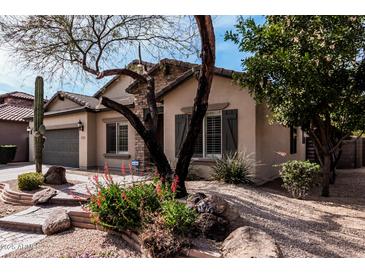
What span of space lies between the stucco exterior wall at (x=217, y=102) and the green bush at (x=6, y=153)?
480 inches

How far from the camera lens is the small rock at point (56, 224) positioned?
4840mm

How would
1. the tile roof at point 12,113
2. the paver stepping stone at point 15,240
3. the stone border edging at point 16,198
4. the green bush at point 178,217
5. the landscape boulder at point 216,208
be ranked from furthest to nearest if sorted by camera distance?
the tile roof at point 12,113 → the stone border edging at point 16,198 → the paver stepping stone at point 15,240 → the landscape boulder at point 216,208 → the green bush at point 178,217

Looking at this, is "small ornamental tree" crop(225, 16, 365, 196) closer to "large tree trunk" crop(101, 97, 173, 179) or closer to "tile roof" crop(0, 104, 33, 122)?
"large tree trunk" crop(101, 97, 173, 179)

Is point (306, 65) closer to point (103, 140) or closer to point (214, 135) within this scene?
point (214, 135)

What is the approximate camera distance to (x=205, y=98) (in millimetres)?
5840

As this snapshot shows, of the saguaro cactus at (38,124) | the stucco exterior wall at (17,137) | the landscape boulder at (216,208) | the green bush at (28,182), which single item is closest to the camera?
the landscape boulder at (216,208)

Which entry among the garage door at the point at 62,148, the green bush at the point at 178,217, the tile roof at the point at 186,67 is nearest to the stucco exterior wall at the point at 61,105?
the garage door at the point at 62,148

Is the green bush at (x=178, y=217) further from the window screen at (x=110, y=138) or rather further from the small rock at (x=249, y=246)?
the window screen at (x=110, y=138)

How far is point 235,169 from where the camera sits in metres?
8.09

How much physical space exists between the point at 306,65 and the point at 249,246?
4833mm

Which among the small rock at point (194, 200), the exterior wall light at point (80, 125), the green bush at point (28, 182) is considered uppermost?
the exterior wall light at point (80, 125)

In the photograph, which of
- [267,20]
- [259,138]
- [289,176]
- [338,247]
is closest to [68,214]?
[338,247]

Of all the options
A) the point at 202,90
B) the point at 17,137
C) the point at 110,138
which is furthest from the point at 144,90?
the point at 17,137
